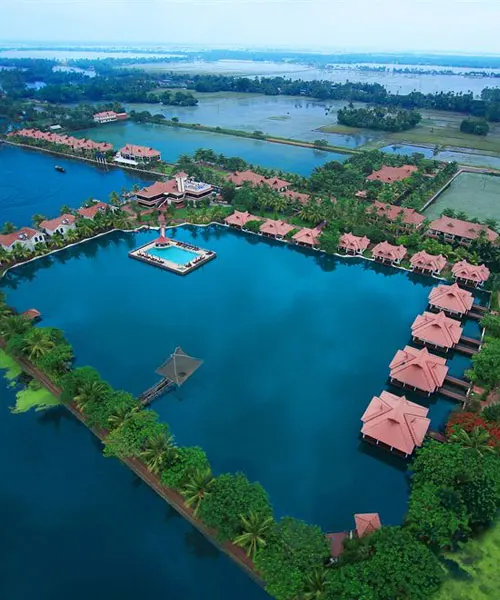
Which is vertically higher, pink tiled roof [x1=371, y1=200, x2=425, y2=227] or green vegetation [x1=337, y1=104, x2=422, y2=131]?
green vegetation [x1=337, y1=104, x2=422, y2=131]

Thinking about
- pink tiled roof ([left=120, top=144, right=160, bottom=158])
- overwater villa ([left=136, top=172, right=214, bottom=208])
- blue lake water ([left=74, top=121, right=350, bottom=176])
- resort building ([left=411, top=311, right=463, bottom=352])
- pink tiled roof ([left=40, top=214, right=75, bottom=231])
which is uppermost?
pink tiled roof ([left=120, top=144, right=160, bottom=158])

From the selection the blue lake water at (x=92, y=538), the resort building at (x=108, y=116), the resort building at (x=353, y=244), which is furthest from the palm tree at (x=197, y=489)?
the resort building at (x=108, y=116)

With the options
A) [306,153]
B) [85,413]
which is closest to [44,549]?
[85,413]

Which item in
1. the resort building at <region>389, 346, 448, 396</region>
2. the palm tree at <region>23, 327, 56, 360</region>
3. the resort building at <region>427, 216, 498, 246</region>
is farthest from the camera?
the resort building at <region>427, 216, 498, 246</region>

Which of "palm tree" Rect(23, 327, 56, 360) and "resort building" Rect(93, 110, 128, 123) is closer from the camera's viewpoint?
"palm tree" Rect(23, 327, 56, 360)

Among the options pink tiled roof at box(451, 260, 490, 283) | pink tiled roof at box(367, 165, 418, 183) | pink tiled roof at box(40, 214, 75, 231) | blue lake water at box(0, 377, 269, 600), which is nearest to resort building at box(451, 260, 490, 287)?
pink tiled roof at box(451, 260, 490, 283)

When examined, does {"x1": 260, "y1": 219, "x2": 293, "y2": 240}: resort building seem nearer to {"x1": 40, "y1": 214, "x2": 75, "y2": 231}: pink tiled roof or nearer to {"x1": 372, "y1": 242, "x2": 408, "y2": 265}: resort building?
{"x1": 372, "y1": 242, "x2": 408, "y2": 265}: resort building

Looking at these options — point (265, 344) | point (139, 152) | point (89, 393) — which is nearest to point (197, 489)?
point (89, 393)

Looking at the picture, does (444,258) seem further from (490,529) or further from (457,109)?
(457,109)
